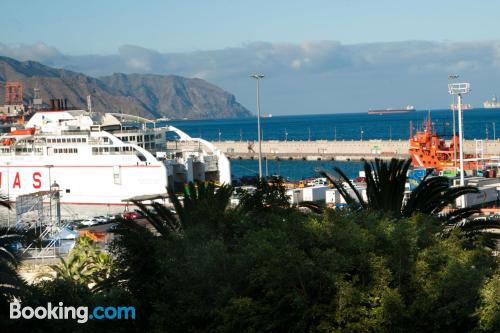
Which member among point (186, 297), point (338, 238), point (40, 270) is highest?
point (338, 238)

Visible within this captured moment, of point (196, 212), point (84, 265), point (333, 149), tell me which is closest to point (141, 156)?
point (84, 265)

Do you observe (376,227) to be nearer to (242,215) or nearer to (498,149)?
(242,215)

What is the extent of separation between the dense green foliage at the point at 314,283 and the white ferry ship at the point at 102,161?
3005 cm

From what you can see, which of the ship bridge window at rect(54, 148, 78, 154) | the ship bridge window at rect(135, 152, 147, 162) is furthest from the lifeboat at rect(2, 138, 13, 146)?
the ship bridge window at rect(135, 152, 147, 162)

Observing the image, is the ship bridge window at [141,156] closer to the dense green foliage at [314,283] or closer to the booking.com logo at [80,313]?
the dense green foliage at [314,283]

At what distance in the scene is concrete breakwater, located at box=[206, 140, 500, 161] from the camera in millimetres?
83125

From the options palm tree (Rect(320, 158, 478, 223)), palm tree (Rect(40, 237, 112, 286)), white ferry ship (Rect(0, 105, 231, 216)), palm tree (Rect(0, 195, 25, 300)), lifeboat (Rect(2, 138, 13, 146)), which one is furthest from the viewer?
lifeboat (Rect(2, 138, 13, 146))

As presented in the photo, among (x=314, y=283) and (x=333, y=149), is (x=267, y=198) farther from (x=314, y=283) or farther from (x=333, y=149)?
(x=333, y=149)

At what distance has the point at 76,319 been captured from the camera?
42.4 ft

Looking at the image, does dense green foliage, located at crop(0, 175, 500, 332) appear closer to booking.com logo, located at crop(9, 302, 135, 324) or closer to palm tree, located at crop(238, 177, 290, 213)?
booking.com logo, located at crop(9, 302, 135, 324)

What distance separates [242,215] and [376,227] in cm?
334

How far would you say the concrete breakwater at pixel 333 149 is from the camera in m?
83.1

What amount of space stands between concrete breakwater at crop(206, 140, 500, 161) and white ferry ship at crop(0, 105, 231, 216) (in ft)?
127

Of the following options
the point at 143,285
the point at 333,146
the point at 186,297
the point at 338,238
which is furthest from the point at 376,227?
the point at 333,146
